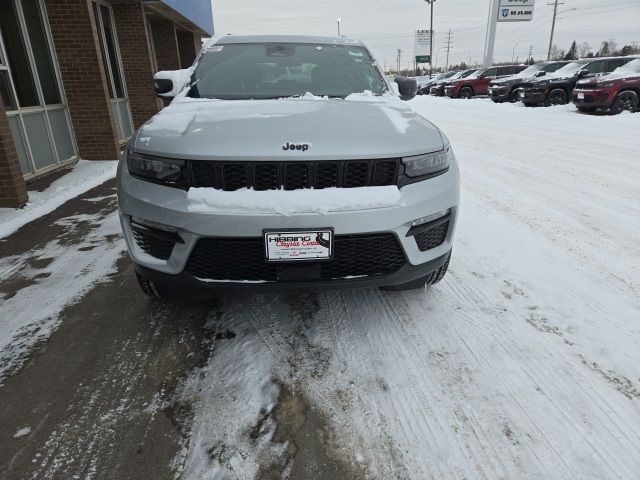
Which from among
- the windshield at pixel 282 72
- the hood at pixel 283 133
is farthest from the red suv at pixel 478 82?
the hood at pixel 283 133

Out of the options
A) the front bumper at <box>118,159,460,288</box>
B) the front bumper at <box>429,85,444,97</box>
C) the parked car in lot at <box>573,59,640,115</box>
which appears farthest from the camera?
the front bumper at <box>429,85,444,97</box>

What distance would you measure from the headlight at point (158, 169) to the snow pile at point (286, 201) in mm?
122

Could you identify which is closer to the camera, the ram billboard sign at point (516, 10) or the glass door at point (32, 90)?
the glass door at point (32, 90)

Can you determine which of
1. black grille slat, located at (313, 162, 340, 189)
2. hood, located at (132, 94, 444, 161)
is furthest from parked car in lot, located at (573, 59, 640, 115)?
black grille slat, located at (313, 162, 340, 189)

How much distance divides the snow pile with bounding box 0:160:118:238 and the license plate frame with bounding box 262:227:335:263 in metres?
3.45

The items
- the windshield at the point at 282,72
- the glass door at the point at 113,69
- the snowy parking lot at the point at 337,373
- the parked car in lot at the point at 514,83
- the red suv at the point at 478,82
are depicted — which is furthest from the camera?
the red suv at the point at 478,82

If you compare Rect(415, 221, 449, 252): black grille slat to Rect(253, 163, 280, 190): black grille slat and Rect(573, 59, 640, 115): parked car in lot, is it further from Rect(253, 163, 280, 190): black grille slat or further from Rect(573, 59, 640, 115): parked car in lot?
Rect(573, 59, 640, 115): parked car in lot

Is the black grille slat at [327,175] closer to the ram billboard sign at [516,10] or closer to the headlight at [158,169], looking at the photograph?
the headlight at [158,169]

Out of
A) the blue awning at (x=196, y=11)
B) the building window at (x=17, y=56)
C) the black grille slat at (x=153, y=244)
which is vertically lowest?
the black grille slat at (x=153, y=244)

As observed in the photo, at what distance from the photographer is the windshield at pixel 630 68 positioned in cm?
1226

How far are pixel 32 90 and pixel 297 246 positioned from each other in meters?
6.29

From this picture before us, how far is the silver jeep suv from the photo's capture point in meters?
1.92

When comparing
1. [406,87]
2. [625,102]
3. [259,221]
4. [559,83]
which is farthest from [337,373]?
[559,83]

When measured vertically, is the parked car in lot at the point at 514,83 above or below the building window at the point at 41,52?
below
